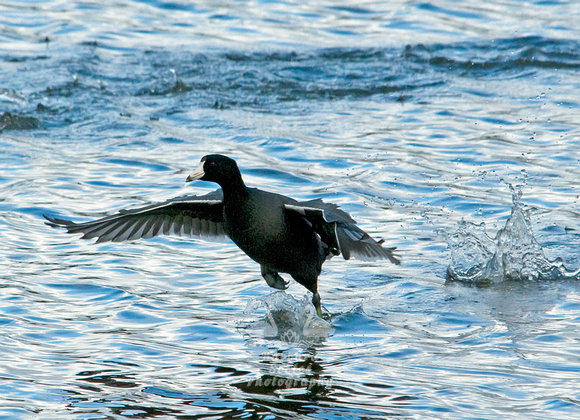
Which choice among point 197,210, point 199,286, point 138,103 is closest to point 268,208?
point 197,210

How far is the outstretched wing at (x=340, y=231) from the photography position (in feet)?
14.4

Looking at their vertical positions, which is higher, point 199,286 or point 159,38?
point 159,38

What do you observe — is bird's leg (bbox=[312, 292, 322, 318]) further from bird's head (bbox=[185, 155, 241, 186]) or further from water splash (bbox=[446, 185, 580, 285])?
water splash (bbox=[446, 185, 580, 285])

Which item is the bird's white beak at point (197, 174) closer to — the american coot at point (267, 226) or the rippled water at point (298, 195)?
the american coot at point (267, 226)

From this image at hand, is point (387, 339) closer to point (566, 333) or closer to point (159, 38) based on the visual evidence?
point (566, 333)

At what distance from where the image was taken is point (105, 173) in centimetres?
819

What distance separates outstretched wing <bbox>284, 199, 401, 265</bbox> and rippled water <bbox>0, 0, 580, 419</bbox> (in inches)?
18.9

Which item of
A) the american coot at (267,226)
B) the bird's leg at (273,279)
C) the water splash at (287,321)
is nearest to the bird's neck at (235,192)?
the american coot at (267,226)

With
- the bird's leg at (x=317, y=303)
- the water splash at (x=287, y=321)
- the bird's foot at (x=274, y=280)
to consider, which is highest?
the bird's foot at (x=274, y=280)

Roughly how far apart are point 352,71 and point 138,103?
270 cm

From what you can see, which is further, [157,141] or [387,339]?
[157,141]

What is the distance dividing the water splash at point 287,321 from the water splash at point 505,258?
1.17 metres

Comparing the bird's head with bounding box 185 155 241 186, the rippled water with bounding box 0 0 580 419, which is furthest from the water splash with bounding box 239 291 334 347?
the bird's head with bounding box 185 155 241 186

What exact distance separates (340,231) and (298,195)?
331cm
